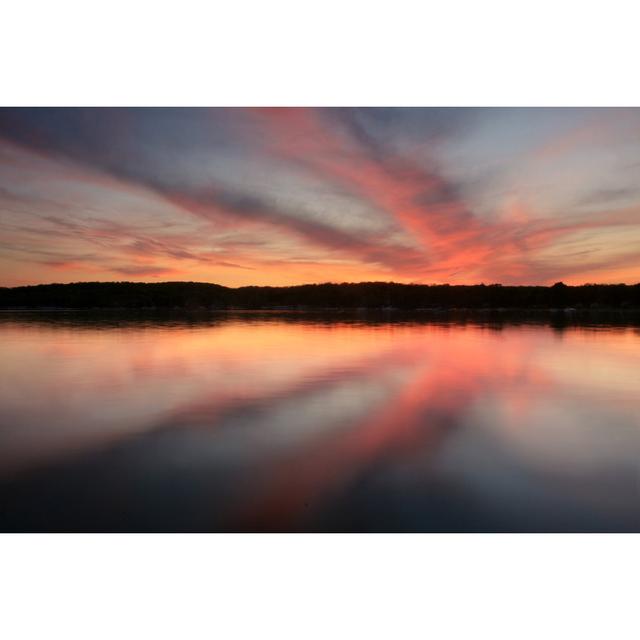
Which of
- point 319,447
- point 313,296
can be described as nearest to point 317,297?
point 313,296

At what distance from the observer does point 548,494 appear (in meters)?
4.26

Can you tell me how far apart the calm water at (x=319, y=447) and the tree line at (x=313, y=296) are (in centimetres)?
2186

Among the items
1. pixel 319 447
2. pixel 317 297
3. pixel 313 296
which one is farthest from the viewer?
pixel 313 296

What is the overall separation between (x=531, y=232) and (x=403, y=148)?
8.07m

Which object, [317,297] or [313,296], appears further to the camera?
[313,296]

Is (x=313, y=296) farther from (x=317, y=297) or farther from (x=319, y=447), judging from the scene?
(x=319, y=447)

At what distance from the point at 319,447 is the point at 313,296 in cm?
4834

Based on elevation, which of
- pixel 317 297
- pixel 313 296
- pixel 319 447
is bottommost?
pixel 319 447

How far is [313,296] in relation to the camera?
53.6 m

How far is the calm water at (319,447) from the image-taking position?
3.90 metres

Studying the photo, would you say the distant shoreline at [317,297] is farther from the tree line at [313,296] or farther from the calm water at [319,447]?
the calm water at [319,447]

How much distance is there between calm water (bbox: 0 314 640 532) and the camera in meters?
3.90

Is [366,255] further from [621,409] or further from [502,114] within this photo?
[621,409]

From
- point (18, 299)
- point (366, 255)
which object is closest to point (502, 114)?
point (366, 255)
